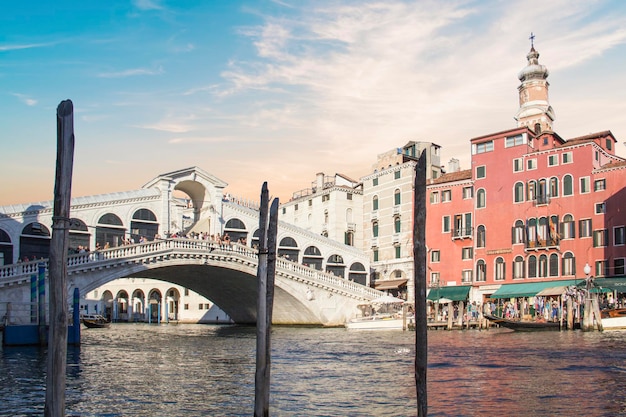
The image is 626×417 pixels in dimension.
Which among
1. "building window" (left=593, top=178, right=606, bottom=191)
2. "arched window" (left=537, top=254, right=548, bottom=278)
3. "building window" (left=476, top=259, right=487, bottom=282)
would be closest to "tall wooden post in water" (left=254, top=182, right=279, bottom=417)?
"building window" (left=593, top=178, right=606, bottom=191)

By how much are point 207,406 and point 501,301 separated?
30.1m

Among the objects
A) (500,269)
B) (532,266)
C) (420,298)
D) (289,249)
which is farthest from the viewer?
(289,249)

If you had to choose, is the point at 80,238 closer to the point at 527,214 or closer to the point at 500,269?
the point at 500,269

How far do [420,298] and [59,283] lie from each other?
4.51 m

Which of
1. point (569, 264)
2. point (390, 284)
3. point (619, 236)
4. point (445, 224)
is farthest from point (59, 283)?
point (390, 284)

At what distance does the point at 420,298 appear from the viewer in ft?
30.5

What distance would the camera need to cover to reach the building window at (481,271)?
41656 millimetres

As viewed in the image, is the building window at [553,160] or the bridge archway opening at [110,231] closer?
the bridge archway opening at [110,231]

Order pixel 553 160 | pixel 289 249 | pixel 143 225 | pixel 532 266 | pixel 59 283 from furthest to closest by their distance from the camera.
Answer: pixel 289 249
pixel 532 266
pixel 553 160
pixel 143 225
pixel 59 283

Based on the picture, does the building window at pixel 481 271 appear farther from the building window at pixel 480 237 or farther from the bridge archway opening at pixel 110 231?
the bridge archway opening at pixel 110 231

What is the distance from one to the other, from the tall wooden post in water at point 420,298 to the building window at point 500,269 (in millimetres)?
32623

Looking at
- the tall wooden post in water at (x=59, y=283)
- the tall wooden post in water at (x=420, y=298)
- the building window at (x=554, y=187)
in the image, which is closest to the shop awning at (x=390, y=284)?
the building window at (x=554, y=187)

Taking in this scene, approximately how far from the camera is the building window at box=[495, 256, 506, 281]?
40700 millimetres

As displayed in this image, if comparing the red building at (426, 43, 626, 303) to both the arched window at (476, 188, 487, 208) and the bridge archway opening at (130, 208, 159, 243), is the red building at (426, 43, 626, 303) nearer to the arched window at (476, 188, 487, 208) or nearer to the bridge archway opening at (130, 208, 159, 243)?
the arched window at (476, 188, 487, 208)
